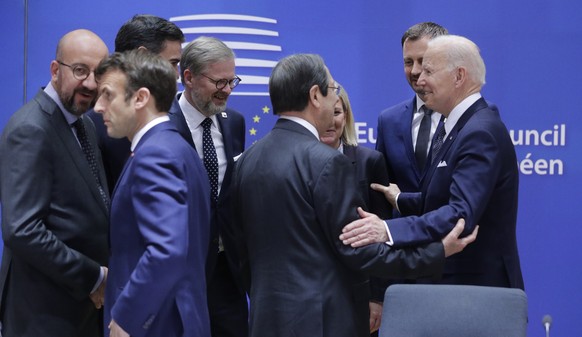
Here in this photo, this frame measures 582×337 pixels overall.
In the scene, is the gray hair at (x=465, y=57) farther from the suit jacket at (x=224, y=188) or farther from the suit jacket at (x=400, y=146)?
the suit jacket at (x=224, y=188)

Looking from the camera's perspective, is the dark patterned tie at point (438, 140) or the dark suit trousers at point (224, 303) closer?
the dark patterned tie at point (438, 140)

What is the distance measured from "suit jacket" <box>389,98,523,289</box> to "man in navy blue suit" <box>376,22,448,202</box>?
683 millimetres

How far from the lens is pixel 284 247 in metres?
2.96

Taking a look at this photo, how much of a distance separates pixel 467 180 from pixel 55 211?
1476mm

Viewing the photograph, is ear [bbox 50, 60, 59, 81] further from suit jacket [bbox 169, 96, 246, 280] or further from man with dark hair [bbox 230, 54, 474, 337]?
man with dark hair [bbox 230, 54, 474, 337]

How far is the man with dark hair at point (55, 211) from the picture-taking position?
2.98 m

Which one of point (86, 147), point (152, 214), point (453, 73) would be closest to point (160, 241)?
point (152, 214)

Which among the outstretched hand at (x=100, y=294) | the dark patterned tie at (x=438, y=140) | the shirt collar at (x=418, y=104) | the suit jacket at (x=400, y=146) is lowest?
the outstretched hand at (x=100, y=294)

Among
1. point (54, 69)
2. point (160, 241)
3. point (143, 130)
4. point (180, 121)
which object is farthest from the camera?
point (180, 121)

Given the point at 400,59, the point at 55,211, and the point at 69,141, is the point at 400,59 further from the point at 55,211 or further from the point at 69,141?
the point at 55,211

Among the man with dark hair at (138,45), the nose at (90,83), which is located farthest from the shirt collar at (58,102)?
the man with dark hair at (138,45)

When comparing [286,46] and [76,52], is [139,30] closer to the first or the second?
[76,52]

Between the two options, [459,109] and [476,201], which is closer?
[476,201]

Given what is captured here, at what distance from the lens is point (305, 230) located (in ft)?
9.61
